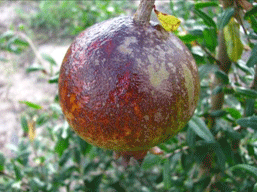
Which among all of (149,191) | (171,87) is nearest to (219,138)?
(149,191)

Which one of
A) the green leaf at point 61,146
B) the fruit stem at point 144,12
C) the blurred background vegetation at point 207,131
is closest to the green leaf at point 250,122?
the blurred background vegetation at point 207,131

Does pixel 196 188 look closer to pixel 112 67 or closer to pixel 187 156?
pixel 187 156

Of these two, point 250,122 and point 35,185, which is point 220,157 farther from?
point 35,185

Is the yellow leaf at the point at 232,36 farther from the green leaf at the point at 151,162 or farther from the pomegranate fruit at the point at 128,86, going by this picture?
the green leaf at the point at 151,162

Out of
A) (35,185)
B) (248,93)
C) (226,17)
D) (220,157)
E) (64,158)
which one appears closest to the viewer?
(226,17)

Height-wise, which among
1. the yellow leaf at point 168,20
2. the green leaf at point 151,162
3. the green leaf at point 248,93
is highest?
the yellow leaf at point 168,20

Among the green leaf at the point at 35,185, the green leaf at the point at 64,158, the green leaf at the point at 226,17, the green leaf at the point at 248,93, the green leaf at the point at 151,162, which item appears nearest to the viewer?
the green leaf at the point at 226,17

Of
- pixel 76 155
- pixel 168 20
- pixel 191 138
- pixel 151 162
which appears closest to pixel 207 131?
pixel 191 138
